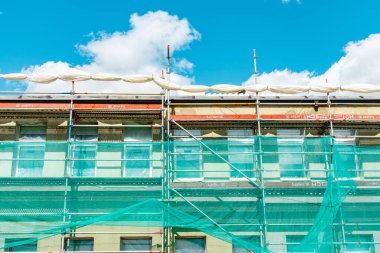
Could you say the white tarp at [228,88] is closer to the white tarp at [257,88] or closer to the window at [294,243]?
the white tarp at [257,88]

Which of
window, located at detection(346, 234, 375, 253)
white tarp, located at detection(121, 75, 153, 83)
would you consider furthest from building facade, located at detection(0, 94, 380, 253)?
white tarp, located at detection(121, 75, 153, 83)

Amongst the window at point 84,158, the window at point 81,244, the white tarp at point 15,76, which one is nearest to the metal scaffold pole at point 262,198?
the window at point 84,158

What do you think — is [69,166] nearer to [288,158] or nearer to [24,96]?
[24,96]

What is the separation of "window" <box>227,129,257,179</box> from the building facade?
46 millimetres

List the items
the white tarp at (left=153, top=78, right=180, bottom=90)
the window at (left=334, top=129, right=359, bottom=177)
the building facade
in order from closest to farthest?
the building facade → the window at (left=334, top=129, right=359, bottom=177) → the white tarp at (left=153, top=78, right=180, bottom=90)

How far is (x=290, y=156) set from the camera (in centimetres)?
1777

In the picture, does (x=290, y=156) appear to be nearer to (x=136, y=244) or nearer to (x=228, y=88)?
(x=228, y=88)

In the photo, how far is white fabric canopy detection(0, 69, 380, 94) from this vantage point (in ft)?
60.5

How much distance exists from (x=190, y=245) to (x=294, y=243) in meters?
3.51

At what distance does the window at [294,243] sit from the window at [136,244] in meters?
4.43

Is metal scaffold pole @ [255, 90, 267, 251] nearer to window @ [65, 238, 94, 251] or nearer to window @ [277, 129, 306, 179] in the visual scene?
window @ [277, 129, 306, 179]

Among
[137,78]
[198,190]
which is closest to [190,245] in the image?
[198,190]

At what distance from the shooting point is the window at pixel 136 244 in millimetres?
17672

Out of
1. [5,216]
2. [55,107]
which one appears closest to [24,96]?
[55,107]
